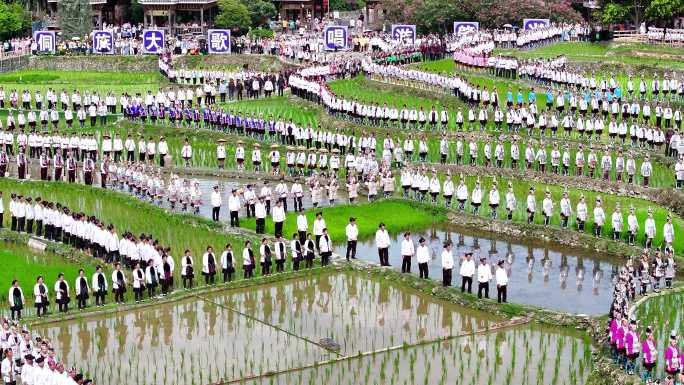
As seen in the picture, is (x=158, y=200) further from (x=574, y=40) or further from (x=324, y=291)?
(x=574, y=40)

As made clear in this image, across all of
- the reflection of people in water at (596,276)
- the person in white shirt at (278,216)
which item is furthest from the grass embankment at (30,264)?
the reflection of people in water at (596,276)

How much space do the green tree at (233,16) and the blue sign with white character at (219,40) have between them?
809 cm

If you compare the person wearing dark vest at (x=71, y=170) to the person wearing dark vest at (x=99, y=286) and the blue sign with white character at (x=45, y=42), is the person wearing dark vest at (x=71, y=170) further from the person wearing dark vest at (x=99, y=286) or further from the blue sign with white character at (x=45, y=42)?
the blue sign with white character at (x=45, y=42)

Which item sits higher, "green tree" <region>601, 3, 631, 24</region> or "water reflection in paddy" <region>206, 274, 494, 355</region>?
"green tree" <region>601, 3, 631, 24</region>

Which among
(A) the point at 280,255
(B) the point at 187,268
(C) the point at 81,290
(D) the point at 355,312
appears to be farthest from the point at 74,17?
(D) the point at 355,312

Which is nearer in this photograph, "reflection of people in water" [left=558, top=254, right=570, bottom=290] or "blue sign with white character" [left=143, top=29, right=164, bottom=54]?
"reflection of people in water" [left=558, top=254, right=570, bottom=290]

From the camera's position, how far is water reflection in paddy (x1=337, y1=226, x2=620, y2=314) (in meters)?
36.4

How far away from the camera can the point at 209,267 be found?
3716 centimetres

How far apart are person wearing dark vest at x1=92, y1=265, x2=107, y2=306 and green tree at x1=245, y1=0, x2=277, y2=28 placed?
57.2 meters

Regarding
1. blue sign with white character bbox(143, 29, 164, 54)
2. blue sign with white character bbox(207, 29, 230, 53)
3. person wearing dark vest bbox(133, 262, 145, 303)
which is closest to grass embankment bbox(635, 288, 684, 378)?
person wearing dark vest bbox(133, 262, 145, 303)

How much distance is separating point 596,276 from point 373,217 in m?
9.10

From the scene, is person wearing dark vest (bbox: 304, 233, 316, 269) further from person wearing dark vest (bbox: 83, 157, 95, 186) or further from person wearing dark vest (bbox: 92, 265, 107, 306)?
person wearing dark vest (bbox: 83, 157, 95, 186)

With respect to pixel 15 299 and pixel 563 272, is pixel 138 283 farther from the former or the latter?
pixel 563 272

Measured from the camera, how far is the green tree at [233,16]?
88.7 m
